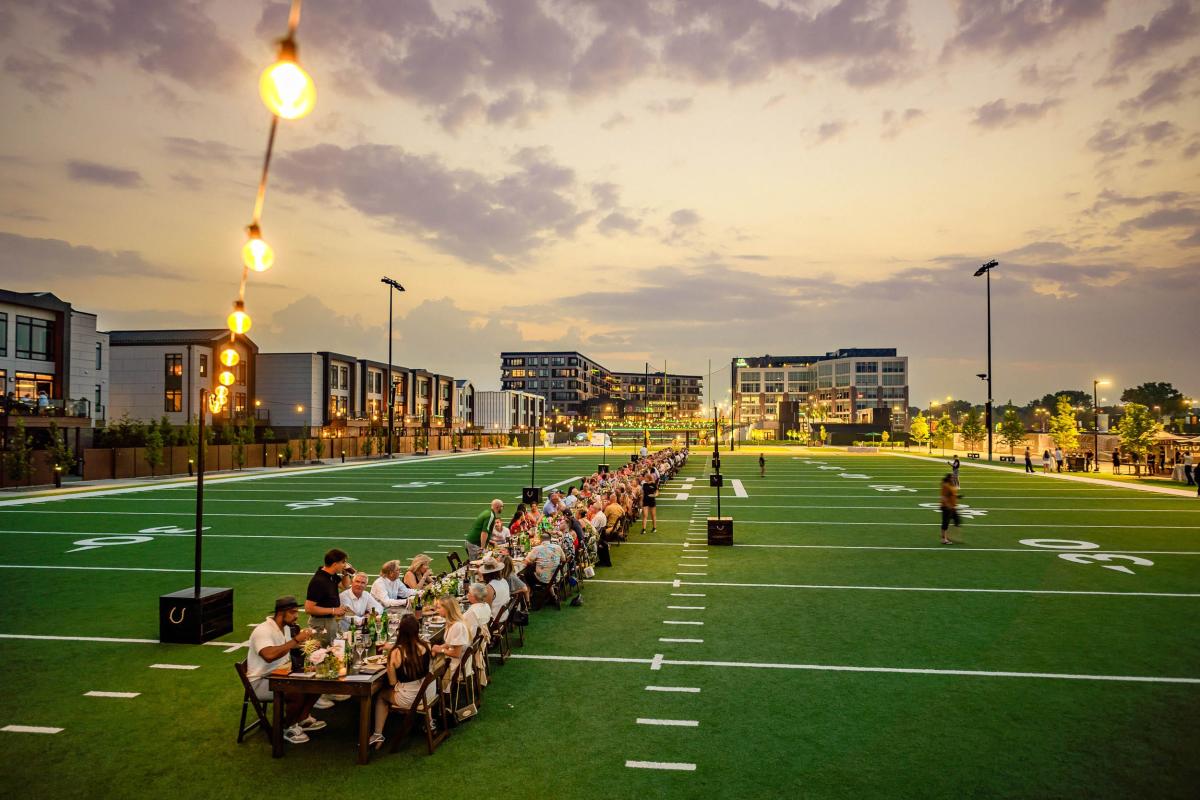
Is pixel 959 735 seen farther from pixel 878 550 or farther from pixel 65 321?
pixel 65 321

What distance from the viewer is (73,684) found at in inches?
372

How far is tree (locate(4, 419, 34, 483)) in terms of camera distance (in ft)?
113

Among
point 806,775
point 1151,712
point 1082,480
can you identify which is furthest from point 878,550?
point 1082,480

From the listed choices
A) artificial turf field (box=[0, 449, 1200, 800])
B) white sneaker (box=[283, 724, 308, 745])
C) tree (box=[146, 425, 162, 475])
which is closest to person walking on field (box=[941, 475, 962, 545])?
artificial turf field (box=[0, 449, 1200, 800])

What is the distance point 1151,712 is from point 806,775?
4.67 meters

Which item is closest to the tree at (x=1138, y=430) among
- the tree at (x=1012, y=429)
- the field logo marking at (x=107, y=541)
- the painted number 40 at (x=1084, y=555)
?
the tree at (x=1012, y=429)

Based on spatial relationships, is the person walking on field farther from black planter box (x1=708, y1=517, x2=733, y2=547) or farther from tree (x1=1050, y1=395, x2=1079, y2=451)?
tree (x1=1050, y1=395, x2=1079, y2=451)

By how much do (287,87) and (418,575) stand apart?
883cm

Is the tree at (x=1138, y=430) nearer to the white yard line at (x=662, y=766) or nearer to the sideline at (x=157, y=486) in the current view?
the white yard line at (x=662, y=766)

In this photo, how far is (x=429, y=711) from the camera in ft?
25.1

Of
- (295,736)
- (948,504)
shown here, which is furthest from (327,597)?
(948,504)

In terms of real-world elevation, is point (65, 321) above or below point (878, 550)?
above

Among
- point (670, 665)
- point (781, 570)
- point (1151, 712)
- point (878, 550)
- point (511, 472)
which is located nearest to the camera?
point (1151, 712)

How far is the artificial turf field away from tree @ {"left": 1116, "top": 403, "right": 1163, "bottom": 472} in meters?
29.9
